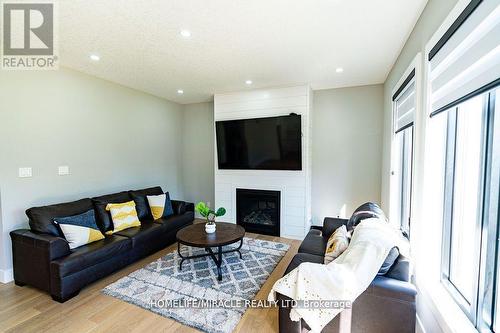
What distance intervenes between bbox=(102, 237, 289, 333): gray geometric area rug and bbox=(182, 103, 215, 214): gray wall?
6.98 feet

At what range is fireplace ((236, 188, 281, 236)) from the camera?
425 cm

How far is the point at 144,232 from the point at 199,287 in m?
1.20

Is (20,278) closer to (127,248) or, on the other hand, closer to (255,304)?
(127,248)

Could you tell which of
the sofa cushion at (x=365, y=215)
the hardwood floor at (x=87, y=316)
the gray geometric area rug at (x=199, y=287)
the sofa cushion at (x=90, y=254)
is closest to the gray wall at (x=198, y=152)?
the gray geometric area rug at (x=199, y=287)

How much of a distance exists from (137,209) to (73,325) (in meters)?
1.82

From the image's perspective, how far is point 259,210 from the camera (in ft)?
14.7

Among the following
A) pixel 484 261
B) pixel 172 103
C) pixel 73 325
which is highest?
pixel 172 103

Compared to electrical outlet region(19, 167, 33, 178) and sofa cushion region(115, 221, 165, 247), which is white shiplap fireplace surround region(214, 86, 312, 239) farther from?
electrical outlet region(19, 167, 33, 178)

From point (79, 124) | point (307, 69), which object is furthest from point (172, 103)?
point (307, 69)

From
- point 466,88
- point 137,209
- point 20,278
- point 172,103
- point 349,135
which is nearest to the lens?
point 466,88

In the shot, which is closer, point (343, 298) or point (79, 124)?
point (343, 298)

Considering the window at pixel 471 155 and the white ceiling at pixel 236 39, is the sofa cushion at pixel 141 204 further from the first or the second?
the window at pixel 471 155

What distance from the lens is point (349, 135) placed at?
413cm

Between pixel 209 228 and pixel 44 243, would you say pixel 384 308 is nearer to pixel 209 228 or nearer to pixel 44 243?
pixel 209 228
